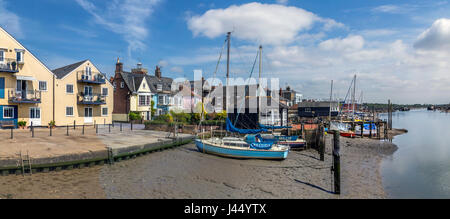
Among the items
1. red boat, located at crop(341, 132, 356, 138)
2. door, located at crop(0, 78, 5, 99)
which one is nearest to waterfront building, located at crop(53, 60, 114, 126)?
door, located at crop(0, 78, 5, 99)

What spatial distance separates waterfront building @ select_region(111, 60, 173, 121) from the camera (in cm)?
4919

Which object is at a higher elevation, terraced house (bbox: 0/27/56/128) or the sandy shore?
terraced house (bbox: 0/27/56/128)

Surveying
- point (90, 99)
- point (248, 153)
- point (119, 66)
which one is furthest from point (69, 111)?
point (248, 153)

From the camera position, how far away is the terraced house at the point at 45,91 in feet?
101

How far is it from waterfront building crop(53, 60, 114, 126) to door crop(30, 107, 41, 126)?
87.4 inches

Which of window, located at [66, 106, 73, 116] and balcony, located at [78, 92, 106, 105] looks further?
balcony, located at [78, 92, 106, 105]

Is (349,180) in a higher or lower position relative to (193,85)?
lower

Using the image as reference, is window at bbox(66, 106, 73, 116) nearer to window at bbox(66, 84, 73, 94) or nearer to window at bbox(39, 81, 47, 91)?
window at bbox(66, 84, 73, 94)

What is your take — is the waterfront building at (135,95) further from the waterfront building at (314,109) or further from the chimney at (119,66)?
the waterfront building at (314,109)

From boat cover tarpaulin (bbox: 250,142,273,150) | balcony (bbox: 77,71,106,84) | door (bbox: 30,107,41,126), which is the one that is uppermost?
balcony (bbox: 77,71,106,84)

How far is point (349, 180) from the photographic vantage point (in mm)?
18875
